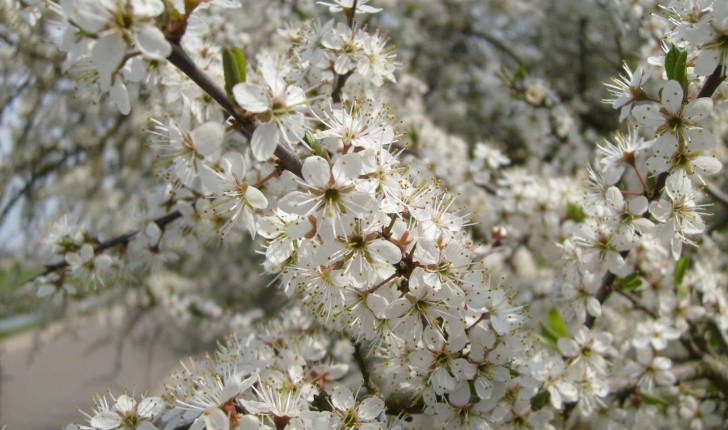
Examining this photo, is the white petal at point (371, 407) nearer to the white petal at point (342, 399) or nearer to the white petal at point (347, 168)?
the white petal at point (342, 399)

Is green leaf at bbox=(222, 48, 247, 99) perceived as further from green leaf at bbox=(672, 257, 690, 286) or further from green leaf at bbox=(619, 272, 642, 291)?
green leaf at bbox=(672, 257, 690, 286)

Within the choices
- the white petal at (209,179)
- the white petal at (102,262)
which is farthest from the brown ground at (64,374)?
the white petal at (209,179)

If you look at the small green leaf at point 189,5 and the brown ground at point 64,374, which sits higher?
the small green leaf at point 189,5

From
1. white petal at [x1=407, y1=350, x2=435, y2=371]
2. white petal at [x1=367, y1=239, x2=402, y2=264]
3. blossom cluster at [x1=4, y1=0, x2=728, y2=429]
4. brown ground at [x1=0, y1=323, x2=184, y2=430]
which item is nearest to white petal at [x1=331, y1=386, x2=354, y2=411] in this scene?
blossom cluster at [x1=4, y1=0, x2=728, y2=429]

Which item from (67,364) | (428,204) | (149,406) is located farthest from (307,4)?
(67,364)

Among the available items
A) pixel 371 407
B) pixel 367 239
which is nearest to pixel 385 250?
pixel 367 239

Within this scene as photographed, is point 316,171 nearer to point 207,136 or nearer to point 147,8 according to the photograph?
point 207,136
